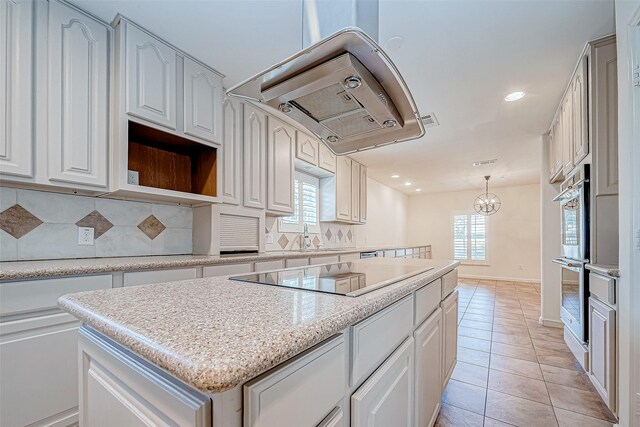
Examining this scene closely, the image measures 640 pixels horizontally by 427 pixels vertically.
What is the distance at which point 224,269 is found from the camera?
2.15 metres

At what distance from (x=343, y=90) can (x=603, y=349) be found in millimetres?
2081

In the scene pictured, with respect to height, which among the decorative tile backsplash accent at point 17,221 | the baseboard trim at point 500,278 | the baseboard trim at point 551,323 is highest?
the decorative tile backsplash accent at point 17,221

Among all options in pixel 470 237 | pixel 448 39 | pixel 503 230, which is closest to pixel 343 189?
pixel 448 39

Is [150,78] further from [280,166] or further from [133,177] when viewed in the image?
[280,166]

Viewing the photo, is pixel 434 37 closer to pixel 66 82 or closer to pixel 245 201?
pixel 245 201

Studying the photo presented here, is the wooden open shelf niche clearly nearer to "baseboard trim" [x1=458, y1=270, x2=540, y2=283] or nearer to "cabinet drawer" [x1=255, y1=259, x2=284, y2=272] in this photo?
"cabinet drawer" [x1=255, y1=259, x2=284, y2=272]

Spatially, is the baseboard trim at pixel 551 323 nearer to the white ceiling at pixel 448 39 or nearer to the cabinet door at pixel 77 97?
the white ceiling at pixel 448 39

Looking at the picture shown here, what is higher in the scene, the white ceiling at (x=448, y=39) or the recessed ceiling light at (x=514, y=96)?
the white ceiling at (x=448, y=39)

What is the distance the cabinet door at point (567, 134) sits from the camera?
2.42 m

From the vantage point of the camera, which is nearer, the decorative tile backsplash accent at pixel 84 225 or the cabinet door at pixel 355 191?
the decorative tile backsplash accent at pixel 84 225

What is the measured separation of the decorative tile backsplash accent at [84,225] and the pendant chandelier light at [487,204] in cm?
637

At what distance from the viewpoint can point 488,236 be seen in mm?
7375

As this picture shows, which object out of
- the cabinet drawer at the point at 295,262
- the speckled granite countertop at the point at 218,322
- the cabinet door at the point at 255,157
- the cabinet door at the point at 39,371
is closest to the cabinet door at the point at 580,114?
the speckled granite countertop at the point at 218,322

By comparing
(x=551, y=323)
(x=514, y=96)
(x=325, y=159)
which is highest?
(x=514, y=96)
